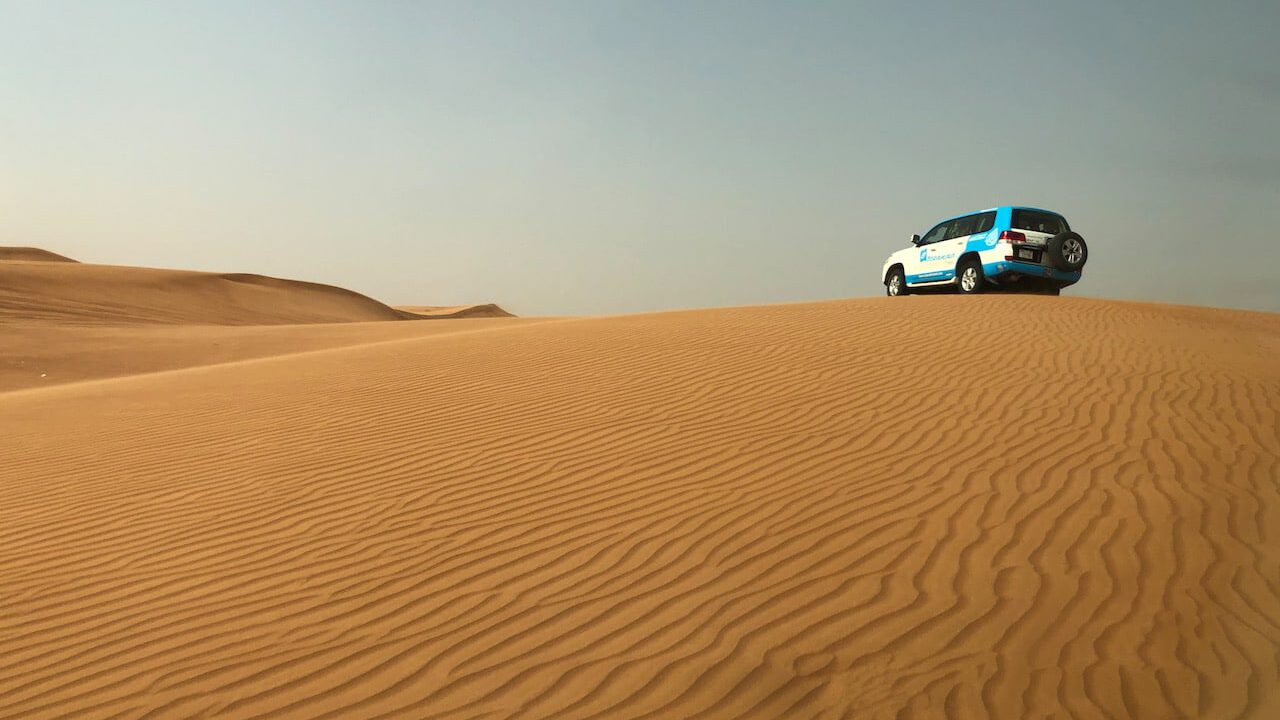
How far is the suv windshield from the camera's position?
51.7 feet

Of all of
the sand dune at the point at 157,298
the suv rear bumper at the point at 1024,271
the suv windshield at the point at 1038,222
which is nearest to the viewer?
the suv windshield at the point at 1038,222

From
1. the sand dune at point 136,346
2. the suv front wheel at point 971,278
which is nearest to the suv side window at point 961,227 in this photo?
the suv front wheel at point 971,278

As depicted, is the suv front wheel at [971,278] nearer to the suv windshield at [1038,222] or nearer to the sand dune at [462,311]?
the suv windshield at [1038,222]

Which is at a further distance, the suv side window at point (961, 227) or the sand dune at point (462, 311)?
the sand dune at point (462, 311)

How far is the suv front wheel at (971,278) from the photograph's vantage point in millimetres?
16812

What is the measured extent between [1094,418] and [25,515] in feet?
28.0

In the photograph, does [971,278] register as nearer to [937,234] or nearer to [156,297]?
[937,234]

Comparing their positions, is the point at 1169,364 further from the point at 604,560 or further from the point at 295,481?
the point at 295,481

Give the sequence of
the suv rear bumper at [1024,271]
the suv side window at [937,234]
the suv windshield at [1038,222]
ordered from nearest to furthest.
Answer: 1. the suv windshield at [1038,222]
2. the suv rear bumper at [1024,271]
3. the suv side window at [937,234]

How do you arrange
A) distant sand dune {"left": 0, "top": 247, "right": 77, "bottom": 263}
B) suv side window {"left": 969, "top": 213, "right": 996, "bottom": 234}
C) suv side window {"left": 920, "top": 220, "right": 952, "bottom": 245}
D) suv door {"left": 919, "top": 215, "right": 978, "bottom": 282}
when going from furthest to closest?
1. distant sand dune {"left": 0, "top": 247, "right": 77, "bottom": 263}
2. suv side window {"left": 920, "top": 220, "right": 952, "bottom": 245}
3. suv door {"left": 919, "top": 215, "right": 978, "bottom": 282}
4. suv side window {"left": 969, "top": 213, "right": 996, "bottom": 234}

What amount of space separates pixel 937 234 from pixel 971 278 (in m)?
1.27

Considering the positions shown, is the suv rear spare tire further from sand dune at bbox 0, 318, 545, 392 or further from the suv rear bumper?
sand dune at bbox 0, 318, 545, 392

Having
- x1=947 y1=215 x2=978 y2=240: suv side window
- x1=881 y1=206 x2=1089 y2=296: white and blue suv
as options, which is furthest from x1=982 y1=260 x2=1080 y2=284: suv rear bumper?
x1=947 y1=215 x2=978 y2=240: suv side window

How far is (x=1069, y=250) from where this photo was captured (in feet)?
51.9
